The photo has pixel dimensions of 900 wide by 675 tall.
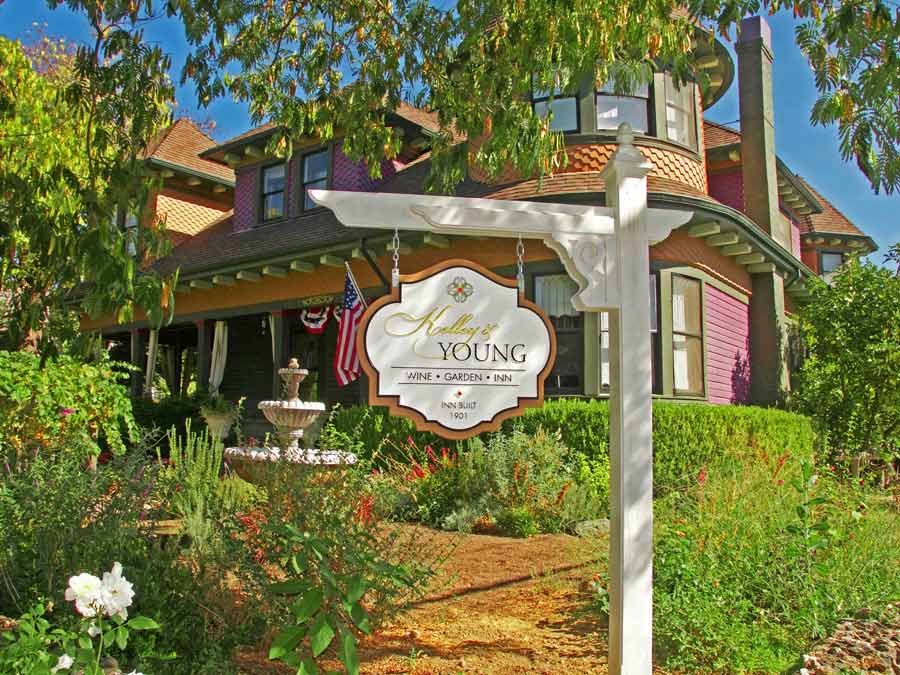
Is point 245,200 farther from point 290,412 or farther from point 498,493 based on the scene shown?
point 498,493

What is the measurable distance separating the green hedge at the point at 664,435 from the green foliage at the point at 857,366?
299cm

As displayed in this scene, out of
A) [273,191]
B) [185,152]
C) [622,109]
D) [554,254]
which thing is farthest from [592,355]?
[185,152]

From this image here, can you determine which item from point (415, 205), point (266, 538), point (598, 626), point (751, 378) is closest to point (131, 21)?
point (415, 205)

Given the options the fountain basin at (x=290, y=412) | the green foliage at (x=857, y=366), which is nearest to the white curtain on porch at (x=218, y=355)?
the fountain basin at (x=290, y=412)

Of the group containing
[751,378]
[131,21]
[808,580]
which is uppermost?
[131,21]

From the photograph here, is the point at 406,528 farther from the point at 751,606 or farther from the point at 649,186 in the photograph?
the point at 649,186

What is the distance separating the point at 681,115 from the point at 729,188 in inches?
133

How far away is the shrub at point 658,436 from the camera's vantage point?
938cm

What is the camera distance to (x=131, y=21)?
18.5 ft

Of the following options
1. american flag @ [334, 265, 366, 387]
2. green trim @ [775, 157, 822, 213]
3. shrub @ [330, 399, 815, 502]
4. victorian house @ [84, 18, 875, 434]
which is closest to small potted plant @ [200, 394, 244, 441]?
victorian house @ [84, 18, 875, 434]

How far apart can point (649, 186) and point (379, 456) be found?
208 inches

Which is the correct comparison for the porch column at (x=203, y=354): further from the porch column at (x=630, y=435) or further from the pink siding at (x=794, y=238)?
the porch column at (x=630, y=435)

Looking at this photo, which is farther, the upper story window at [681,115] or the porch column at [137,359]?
the porch column at [137,359]

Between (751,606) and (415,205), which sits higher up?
(415,205)
